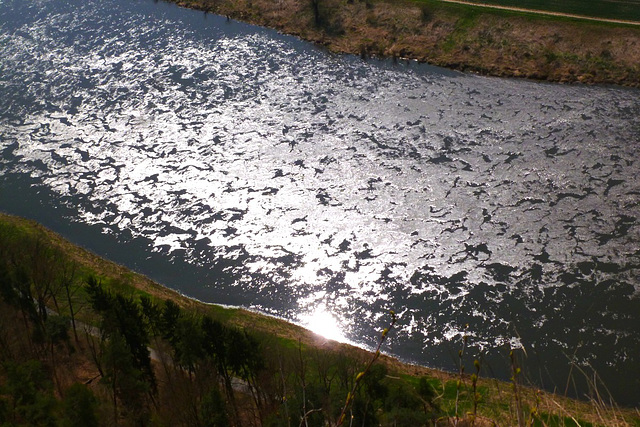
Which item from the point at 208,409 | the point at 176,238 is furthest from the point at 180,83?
the point at 208,409

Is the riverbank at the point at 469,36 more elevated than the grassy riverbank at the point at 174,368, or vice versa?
the riverbank at the point at 469,36

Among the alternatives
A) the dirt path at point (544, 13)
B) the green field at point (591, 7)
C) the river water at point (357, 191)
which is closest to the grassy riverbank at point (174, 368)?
the river water at point (357, 191)

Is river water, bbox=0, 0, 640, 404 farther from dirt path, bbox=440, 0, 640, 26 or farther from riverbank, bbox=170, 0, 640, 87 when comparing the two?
dirt path, bbox=440, 0, 640, 26

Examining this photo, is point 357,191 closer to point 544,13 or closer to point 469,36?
point 469,36

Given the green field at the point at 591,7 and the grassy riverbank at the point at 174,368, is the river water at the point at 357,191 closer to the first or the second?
the grassy riverbank at the point at 174,368

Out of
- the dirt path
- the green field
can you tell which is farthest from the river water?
the green field

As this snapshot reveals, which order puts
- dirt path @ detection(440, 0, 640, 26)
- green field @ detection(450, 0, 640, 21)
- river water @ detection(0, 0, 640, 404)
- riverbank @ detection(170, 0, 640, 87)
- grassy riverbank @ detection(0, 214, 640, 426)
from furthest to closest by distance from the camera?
1. green field @ detection(450, 0, 640, 21)
2. dirt path @ detection(440, 0, 640, 26)
3. riverbank @ detection(170, 0, 640, 87)
4. river water @ detection(0, 0, 640, 404)
5. grassy riverbank @ detection(0, 214, 640, 426)

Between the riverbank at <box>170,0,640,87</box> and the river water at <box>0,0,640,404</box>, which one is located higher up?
the riverbank at <box>170,0,640,87</box>
